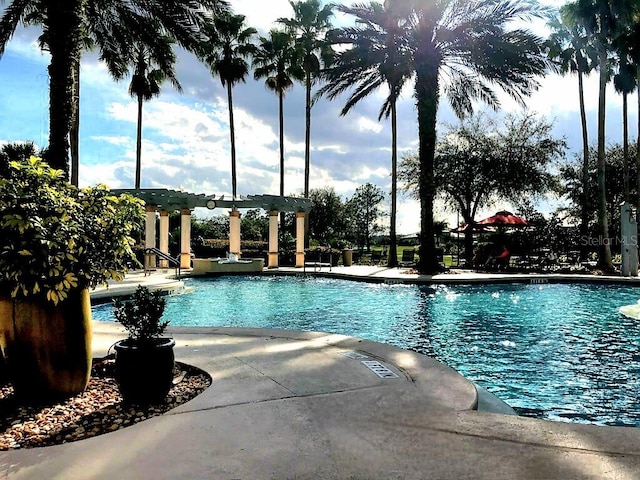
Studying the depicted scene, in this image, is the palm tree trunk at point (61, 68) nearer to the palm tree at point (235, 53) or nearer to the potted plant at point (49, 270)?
the potted plant at point (49, 270)

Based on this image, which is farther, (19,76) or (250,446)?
(19,76)

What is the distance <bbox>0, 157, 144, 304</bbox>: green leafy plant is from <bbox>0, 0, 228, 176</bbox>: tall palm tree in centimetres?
501

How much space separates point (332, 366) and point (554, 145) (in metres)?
22.4

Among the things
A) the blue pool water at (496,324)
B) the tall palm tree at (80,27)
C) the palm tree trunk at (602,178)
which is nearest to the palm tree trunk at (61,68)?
the tall palm tree at (80,27)

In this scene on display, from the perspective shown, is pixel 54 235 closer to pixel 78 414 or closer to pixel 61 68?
pixel 78 414

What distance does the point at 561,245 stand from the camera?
70.1 ft

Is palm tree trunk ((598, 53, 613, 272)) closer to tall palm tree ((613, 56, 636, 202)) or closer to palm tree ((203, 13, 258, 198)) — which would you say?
tall palm tree ((613, 56, 636, 202))

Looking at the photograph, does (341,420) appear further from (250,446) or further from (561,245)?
(561,245)

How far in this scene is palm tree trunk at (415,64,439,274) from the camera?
1834 cm

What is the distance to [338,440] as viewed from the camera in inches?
125

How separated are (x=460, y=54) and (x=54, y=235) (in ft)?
57.4

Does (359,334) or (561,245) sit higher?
(561,245)

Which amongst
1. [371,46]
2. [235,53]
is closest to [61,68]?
[371,46]

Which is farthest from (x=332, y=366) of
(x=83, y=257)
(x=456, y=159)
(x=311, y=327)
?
(x=456, y=159)
